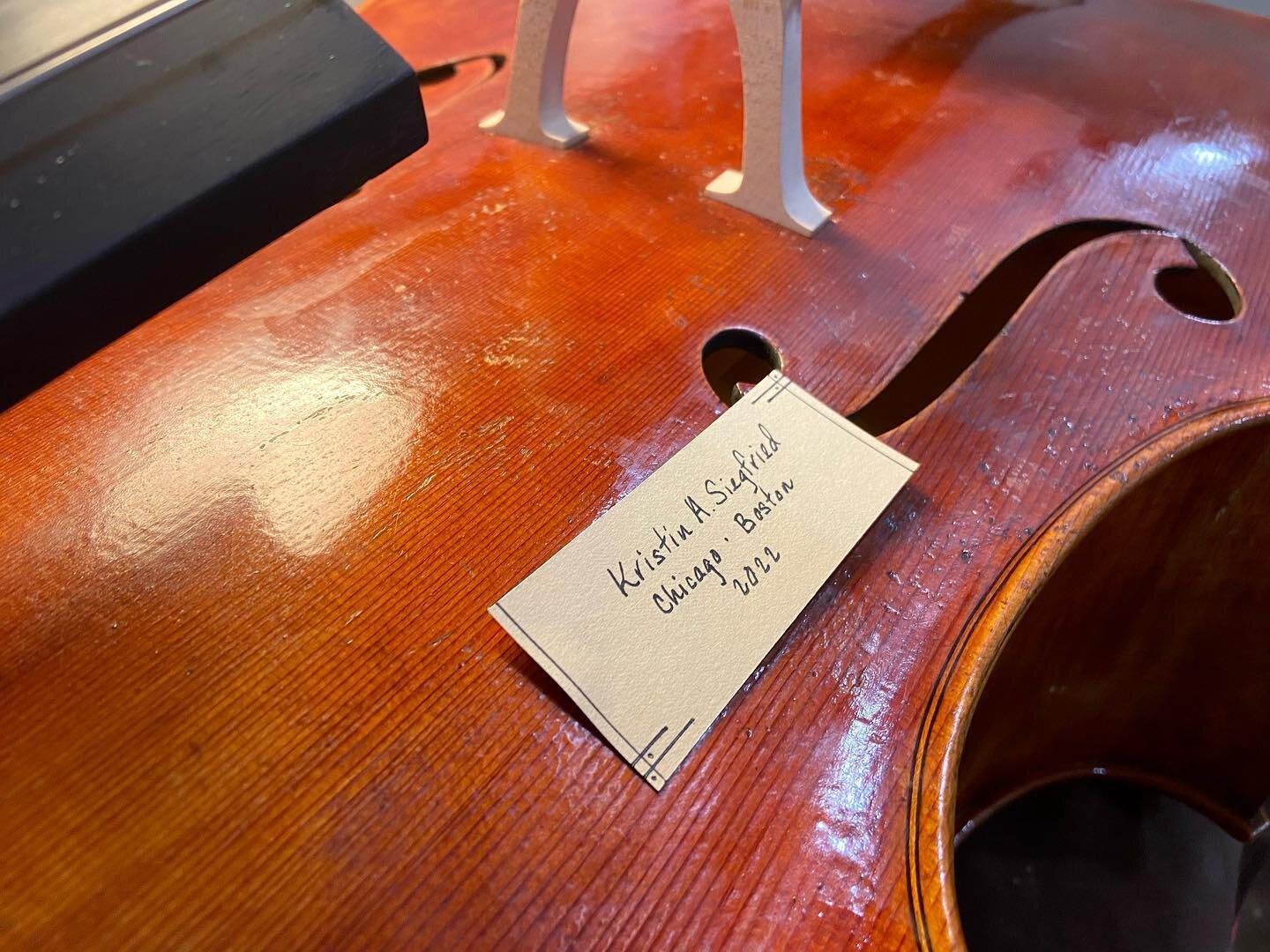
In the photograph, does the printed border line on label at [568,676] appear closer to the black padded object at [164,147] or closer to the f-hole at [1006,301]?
the black padded object at [164,147]

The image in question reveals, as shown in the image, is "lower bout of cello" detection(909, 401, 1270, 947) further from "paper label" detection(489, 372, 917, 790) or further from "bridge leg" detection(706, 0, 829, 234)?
"bridge leg" detection(706, 0, 829, 234)

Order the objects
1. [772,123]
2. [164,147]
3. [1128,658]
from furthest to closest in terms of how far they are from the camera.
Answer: [1128,658] < [772,123] < [164,147]

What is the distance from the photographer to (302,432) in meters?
0.64

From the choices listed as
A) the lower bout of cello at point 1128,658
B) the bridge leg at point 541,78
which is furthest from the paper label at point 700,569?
the bridge leg at point 541,78

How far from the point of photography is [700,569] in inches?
22.2

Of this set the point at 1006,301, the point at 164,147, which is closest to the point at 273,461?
the point at 164,147

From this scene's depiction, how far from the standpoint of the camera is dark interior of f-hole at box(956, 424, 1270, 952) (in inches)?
32.0

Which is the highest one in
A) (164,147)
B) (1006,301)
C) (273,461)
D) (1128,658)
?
(164,147)

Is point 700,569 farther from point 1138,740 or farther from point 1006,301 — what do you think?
point 1138,740

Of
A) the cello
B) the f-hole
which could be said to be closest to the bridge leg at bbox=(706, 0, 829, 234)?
the cello

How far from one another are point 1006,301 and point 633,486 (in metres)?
0.57

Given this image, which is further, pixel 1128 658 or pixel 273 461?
pixel 1128 658

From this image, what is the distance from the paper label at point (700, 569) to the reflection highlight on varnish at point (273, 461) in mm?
167

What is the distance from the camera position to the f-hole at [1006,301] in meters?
0.88
